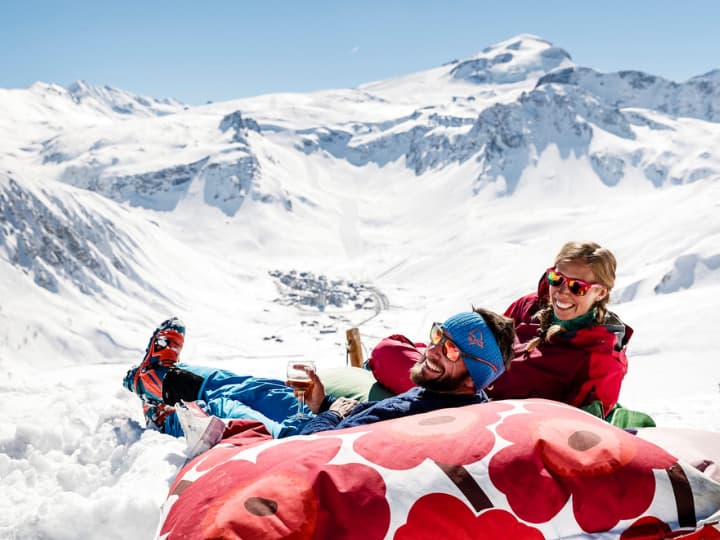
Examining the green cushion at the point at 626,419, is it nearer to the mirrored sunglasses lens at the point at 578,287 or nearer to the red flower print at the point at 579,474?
the mirrored sunglasses lens at the point at 578,287

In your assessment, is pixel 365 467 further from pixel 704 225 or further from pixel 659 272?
pixel 704 225

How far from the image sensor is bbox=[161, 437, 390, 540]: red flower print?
2.18m

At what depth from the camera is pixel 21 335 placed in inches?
1225

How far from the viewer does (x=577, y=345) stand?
13.1 ft

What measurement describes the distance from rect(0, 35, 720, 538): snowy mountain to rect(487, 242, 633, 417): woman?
8.90 ft

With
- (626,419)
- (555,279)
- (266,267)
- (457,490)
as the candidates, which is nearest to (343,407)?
(457,490)

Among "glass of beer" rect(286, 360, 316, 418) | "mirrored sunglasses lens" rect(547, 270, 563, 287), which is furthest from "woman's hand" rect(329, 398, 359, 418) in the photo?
"mirrored sunglasses lens" rect(547, 270, 563, 287)

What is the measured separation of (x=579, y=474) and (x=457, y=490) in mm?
533

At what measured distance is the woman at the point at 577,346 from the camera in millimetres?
3883

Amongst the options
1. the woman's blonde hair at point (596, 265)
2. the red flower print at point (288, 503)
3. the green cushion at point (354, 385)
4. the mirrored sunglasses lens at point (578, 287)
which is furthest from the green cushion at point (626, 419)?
the red flower print at point (288, 503)

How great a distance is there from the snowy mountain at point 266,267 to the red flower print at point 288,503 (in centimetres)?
156

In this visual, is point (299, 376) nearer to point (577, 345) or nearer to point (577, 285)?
point (577, 345)

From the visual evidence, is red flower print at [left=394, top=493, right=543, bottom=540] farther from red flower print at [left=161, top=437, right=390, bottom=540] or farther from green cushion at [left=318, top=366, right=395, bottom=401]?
green cushion at [left=318, top=366, right=395, bottom=401]

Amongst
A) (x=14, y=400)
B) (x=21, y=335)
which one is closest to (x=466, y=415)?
(x=14, y=400)
